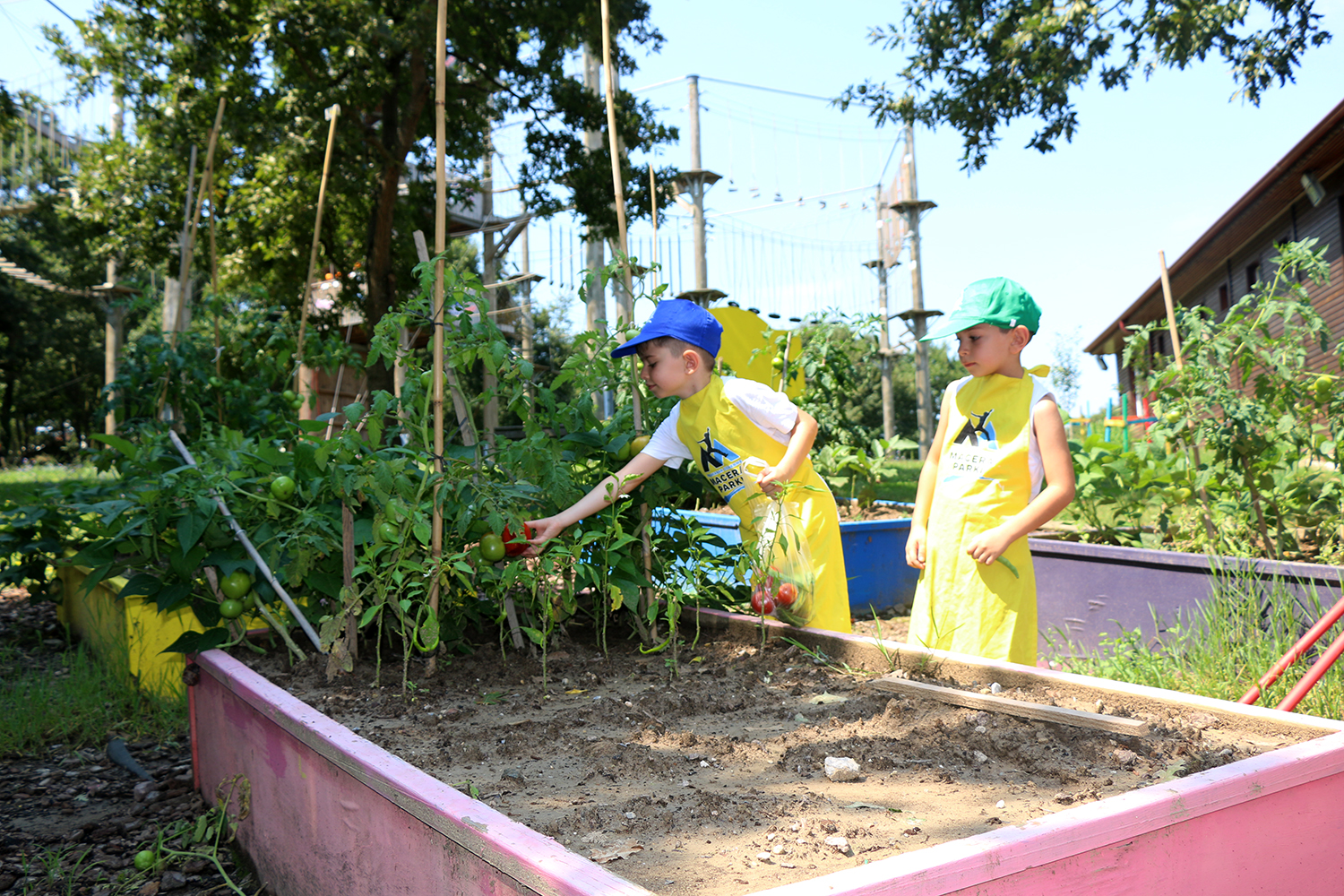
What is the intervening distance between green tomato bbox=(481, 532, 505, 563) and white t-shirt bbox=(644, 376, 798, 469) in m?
0.55

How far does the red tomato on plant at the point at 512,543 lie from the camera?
7.72 ft

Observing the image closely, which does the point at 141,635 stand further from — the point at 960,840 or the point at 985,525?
the point at 960,840

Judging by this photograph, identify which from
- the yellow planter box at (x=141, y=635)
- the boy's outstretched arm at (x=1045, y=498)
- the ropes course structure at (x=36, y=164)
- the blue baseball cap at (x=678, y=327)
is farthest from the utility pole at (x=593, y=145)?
the boy's outstretched arm at (x=1045, y=498)

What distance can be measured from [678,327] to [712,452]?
1.26ft

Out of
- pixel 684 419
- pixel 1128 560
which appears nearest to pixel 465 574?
pixel 684 419

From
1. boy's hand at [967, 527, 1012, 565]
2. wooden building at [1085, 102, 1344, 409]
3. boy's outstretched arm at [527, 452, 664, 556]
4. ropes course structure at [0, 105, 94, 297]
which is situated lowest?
boy's hand at [967, 527, 1012, 565]

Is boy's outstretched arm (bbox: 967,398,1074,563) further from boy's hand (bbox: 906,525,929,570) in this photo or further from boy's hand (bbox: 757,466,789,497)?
boy's hand (bbox: 757,466,789,497)

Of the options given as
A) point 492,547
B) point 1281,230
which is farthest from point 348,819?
point 1281,230

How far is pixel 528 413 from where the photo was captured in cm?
258

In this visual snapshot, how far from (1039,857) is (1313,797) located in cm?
61

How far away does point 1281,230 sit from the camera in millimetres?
13469

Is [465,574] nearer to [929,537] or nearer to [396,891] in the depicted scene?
[396,891]

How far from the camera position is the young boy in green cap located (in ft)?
7.82

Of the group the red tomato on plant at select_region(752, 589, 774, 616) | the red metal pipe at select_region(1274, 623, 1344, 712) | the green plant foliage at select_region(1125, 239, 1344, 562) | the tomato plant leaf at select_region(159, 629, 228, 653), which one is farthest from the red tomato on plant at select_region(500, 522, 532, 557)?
the green plant foliage at select_region(1125, 239, 1344, 562)
